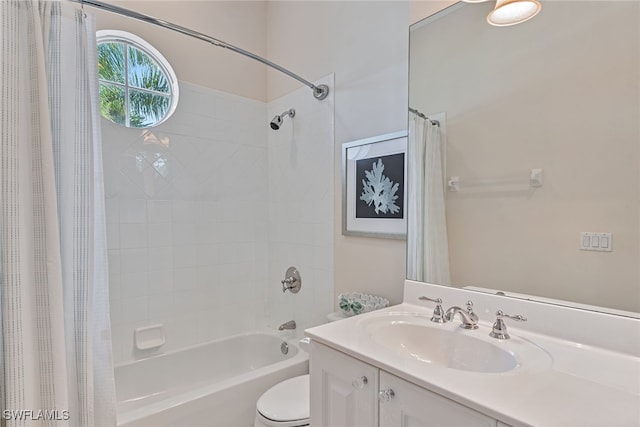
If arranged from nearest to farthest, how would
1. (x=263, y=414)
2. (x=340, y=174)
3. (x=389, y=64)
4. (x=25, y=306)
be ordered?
(x=25, y=306), (x=263, y=414), (x=389, y=64), (x=340, y=174)

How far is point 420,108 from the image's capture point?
1.46m

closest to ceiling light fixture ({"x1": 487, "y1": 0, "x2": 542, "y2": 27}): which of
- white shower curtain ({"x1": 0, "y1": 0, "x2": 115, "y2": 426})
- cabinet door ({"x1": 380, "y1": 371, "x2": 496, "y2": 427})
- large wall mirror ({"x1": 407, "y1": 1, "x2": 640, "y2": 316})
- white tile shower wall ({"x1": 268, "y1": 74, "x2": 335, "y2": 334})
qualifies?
large wall mirror ({"x1": 407, "y1": 1, "x2": 640, "y2": 316})

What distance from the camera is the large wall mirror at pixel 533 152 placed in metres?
0.94

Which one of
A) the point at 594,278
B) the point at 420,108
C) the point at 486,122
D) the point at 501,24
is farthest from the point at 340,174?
the point at 594,278

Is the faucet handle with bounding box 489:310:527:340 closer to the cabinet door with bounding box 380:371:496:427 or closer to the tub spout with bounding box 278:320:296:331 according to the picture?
the cabinet door with bounding box 380:371:496:427

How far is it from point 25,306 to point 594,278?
1840 mm

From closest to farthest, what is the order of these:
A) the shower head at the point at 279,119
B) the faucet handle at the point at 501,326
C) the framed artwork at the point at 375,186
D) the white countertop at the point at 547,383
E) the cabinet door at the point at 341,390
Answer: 1. the white countertop at the point at 547,383
2. the cabinet door at the point at 341,390
3. the faucet handle at the point at 501,326
4. the framed artwork at the point at 375,186
5. the shower head at the point at 279,119

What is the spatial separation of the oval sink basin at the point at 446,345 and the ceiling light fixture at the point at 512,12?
1095 mm

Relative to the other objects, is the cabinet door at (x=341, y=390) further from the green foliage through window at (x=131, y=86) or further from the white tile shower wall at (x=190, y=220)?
the green foliage through window at (x=131, y=86)

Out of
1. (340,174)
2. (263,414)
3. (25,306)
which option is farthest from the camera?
(340,174)

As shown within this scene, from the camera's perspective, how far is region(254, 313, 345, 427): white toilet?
135 cm

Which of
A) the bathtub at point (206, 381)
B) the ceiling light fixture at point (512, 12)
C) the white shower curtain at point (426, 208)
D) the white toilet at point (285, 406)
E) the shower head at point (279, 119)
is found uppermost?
the ceiling light fixture at point (512, 12)

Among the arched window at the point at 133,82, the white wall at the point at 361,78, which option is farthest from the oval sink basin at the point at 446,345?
the arched window at the point at 133,82

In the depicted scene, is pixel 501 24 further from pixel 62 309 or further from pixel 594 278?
pixel 62 309
